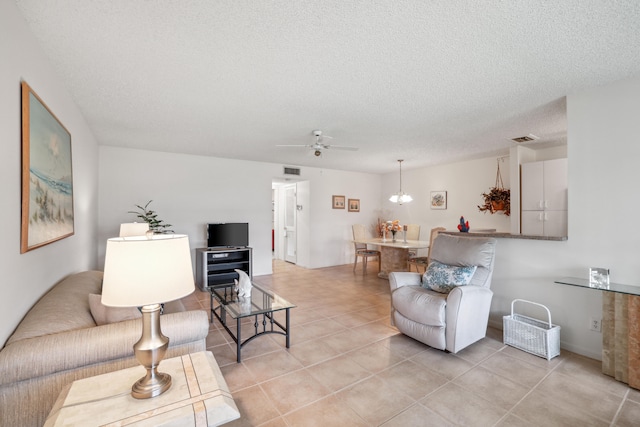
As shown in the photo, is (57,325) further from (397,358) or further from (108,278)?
(397,358)

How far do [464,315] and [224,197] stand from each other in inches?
177

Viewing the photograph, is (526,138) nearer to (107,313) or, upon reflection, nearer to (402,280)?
(402,280)

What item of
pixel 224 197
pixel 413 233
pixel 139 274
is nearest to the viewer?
pixel 139 274

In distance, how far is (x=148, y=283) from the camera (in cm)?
112

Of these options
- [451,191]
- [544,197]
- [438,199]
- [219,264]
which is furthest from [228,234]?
[544,197]

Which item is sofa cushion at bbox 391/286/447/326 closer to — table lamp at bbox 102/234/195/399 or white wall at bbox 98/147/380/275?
table lamp at bbox 102/234/195/399

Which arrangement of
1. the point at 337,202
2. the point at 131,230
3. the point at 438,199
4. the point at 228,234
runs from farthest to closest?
the point at 337,202
the point at 438,199
the point at 228,234
the point at 131,230

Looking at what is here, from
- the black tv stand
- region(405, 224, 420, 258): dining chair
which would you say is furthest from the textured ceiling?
region(405, 224, 420, 258): dining chair

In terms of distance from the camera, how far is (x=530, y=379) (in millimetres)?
2203

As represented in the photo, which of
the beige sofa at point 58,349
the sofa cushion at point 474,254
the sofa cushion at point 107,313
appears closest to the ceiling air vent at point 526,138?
the sofa cushion at point 474,254

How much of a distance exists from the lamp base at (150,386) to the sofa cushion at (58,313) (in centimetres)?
67

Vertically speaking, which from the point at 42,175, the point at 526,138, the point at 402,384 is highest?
the point at 526,138

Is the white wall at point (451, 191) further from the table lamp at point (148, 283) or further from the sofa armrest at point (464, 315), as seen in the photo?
the table lamp at point (148, 283)

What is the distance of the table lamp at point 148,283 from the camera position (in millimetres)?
1103
